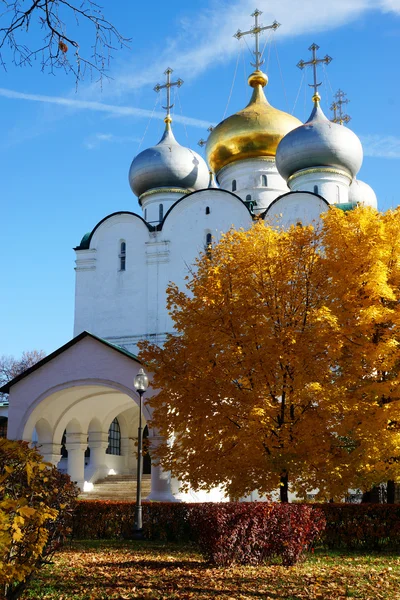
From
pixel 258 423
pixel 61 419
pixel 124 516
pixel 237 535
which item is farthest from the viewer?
pixel 61 419

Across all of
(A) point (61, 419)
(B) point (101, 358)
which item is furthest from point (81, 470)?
(B) point (101, 358)

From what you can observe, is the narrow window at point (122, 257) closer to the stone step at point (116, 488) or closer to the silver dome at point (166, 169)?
the silver dome at point (166, 169)

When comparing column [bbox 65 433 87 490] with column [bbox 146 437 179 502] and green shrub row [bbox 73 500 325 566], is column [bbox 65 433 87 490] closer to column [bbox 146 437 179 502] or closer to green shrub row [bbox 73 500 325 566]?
column [bbox 146 437 179 502]

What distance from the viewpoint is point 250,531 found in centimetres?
845

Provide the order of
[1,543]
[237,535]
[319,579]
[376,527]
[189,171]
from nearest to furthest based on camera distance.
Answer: [1,543], [319,579], [237,535], [376,527], [189,171]

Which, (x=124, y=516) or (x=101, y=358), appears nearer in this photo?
(x=124, y=516)

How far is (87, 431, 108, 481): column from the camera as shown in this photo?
858 inches

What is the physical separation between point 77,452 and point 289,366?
1166cm

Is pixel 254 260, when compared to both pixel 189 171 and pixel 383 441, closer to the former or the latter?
pixel 383 441

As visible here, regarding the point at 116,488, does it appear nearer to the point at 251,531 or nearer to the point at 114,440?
the point at 114,440

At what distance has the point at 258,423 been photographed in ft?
33.7

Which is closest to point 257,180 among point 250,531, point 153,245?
point 153,245

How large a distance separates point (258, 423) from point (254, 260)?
9.71 feet

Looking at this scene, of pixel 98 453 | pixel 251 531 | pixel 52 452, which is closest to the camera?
pixel 251 531
